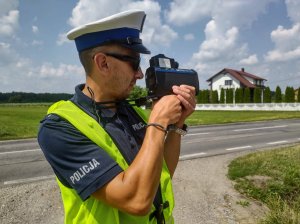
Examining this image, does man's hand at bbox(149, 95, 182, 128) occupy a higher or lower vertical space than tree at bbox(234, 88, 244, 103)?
higher

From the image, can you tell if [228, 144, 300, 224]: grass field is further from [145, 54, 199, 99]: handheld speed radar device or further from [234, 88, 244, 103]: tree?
[234, 88, 244, 103]: tree

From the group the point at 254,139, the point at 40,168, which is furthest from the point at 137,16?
the point at 254,139

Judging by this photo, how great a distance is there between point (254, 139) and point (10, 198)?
419 inches

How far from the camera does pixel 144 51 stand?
1756 mm

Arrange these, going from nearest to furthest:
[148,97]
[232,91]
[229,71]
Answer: [148,97], [232,91], [229,71]

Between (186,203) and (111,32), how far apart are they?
4.24 meters

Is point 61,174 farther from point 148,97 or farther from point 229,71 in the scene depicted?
point 229,71

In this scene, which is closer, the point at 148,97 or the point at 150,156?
the point at 150,156

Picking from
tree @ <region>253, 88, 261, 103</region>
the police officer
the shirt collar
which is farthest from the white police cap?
tree @ <region>253, 88, 261, 103</region>

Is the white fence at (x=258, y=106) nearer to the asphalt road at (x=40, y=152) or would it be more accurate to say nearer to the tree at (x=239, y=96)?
the tree at (x=239, y=96)

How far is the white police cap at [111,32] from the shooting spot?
1627 mm

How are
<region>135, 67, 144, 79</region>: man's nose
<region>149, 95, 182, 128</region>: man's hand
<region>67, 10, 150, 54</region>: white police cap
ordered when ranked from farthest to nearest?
<region>135, 67, 144, 79</region>: man's nose
<region>67, 10, 150, 54</region>: white police cap
<region>149, 95, 182, 128</region>: man's hand

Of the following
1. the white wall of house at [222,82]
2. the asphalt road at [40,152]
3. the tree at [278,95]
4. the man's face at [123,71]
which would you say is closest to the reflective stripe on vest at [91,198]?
the man's face at [123,71]

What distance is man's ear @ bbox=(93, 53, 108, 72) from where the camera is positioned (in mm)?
1646
